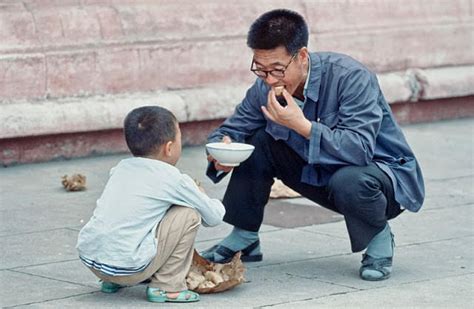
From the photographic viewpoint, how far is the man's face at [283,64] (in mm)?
5043

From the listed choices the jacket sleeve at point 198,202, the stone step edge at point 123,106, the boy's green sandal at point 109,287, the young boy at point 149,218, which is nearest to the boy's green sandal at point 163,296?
the young boy at point 149,218

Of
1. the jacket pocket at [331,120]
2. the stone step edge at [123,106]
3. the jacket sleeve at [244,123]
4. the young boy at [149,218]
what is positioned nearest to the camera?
the young boy at [149,218]

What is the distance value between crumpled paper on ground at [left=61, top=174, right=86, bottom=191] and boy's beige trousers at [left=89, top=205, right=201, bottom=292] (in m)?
2.39

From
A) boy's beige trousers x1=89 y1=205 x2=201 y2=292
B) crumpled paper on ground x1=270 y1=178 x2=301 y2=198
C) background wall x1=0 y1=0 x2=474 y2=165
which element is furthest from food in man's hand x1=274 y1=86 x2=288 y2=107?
background wall x1=0 y1=0 x2=474 y2=165

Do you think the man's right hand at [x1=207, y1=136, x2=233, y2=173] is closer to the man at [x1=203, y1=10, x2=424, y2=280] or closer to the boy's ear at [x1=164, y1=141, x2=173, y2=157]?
the man at [x1=203, y1=10, x2=424, y2=280]

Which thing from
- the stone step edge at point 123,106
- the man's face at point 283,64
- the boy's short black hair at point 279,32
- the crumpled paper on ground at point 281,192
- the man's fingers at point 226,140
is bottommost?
the crumpled paper on ground at point 281,192

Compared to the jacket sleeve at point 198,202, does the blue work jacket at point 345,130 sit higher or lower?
higher

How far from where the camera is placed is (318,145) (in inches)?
198

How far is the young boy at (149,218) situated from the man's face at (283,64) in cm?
53

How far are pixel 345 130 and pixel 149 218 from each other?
0.94 m

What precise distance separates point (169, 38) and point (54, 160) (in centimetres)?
122

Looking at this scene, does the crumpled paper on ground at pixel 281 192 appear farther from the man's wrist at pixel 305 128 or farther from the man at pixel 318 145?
the man's wrist at pixel 305 128

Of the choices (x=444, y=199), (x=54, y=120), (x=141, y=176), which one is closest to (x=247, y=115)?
(x=141, y=176)

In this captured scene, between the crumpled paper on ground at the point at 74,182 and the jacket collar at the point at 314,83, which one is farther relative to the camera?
the crumpled paper on ground at the point at 74,182
